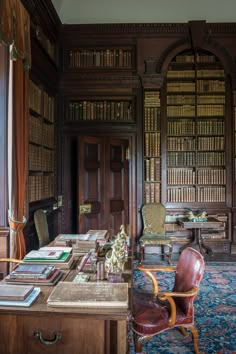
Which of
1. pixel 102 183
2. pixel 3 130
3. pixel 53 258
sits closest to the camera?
pixel 53 258

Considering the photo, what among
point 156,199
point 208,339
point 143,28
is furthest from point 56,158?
point 208,339

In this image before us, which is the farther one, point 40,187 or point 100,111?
point 100,111

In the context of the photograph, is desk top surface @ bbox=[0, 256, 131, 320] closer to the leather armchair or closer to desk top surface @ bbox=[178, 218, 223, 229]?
the leather armchair

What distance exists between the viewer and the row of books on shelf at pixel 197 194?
543 centimetres

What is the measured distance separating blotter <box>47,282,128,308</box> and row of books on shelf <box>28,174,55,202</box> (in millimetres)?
2430

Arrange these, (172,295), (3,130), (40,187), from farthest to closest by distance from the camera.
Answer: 1. (40,187)
2. (3,130)
3. (172,295)

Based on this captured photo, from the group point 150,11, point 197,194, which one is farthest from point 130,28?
point 197,194

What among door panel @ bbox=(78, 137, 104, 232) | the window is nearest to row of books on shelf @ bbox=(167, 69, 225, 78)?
door panel @ bbox=(78, 137, 104, 232)

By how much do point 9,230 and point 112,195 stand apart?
2.34 metres

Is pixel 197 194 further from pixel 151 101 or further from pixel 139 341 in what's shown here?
pixel 139 341

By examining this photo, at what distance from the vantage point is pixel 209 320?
3031 millimetres

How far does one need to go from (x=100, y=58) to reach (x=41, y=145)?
80.4 inches

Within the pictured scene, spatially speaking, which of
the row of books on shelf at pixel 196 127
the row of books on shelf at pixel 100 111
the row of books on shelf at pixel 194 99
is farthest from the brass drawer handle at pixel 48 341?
the row of books on shelf at pixel 194 99

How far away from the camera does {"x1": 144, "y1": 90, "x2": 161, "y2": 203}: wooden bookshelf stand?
5359 mm
